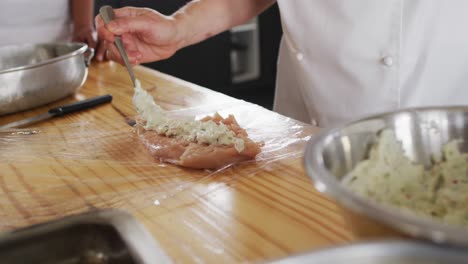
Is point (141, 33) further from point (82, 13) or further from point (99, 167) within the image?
point (82, 13)

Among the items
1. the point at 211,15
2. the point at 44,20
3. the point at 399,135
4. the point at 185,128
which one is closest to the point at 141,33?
the point at 211,15

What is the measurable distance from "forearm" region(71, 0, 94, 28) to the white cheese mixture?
3.11 ft

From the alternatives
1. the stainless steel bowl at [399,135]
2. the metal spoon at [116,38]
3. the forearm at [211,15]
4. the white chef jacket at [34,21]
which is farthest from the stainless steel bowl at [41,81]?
the stainless steel bowl at [399,135]

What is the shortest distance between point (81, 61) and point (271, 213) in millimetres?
856

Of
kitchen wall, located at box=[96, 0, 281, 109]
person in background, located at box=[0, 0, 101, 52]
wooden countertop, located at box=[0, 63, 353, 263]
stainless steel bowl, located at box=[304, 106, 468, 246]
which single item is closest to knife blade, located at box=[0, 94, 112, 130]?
wooden countertop, located at box=[0, 63, 353, 263]

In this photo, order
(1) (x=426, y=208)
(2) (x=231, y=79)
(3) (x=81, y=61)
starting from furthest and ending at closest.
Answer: (2) (x=231, y=79) < (3) (x=81, y=61) < (1) (x=426, y=208)

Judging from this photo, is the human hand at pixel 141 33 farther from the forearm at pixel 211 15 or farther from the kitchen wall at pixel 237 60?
the kitchen wall at pixel 237 60

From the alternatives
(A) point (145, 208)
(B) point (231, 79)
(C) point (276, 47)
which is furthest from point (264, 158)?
(C) point (276, 47)

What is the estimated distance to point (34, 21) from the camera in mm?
2064

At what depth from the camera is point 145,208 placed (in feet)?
2.62

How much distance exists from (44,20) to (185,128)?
1285 millimetres

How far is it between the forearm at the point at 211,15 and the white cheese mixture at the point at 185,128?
247 mm

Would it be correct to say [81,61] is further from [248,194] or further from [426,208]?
[426,208]

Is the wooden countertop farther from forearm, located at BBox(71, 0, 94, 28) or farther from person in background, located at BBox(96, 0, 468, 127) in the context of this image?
forearm, located at BBox(71, 0, 94, 28)
